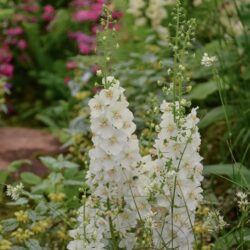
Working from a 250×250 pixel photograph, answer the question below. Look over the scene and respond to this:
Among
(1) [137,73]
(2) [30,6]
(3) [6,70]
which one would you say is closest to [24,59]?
(2) [30,6]

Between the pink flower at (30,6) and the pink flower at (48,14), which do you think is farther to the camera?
the pink flower at (30,6)

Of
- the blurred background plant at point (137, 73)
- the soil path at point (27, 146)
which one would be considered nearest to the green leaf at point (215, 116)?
the blurred background plant at point (137, 73)

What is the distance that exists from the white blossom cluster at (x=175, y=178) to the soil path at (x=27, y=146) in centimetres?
192

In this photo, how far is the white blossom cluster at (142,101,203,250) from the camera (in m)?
2.47

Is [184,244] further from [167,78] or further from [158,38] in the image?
[158,38]

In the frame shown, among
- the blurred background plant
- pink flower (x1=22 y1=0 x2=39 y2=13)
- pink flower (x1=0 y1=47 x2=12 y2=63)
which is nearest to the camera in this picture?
the blurred background plant

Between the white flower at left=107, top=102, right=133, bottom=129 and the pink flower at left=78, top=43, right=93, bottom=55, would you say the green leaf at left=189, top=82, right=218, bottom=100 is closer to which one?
the pink flower at left=78, top=43, right=93, bottom=55

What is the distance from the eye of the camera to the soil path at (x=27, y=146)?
178 inches

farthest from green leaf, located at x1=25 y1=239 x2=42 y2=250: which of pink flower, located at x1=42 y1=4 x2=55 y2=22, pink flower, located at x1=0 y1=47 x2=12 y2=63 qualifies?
pink flower, located at x1=42 y1=4 x2=55 y2=22

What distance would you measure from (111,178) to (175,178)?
0.68 ft

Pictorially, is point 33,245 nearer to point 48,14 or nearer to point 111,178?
point 111,178

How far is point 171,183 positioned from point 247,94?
177 centimetres

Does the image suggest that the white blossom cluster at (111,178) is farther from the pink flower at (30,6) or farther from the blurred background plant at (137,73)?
the pink flower at (30,6)

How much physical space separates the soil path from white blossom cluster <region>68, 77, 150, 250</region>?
5.99 feet
